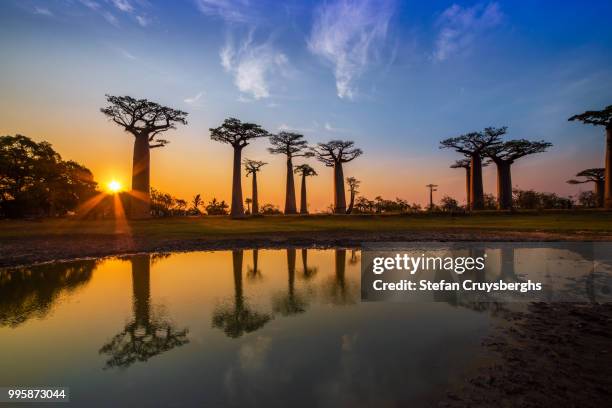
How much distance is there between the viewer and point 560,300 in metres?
7.95

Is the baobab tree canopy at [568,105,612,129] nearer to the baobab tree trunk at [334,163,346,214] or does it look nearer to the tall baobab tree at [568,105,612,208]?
the tall baobab tree at [568,105,612,208]

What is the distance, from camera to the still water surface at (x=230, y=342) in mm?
4398

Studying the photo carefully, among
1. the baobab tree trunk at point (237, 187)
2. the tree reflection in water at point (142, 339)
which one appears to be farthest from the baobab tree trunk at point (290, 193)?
the tree reflection in water at point (142, 339)

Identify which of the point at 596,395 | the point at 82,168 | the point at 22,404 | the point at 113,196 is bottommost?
the point at 22,404

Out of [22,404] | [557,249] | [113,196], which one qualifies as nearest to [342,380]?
[22,404]

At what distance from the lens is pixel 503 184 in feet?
149

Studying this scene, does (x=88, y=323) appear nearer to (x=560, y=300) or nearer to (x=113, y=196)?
(x=560, y=300)

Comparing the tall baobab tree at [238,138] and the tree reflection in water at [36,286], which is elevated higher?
the tall baobab tree at [238,138]

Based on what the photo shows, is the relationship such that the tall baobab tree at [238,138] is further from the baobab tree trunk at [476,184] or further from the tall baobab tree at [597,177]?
the tall baobab tree at [597,177]

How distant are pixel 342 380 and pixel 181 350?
288 centimetres

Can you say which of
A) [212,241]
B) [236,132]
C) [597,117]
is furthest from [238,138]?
[597,117]

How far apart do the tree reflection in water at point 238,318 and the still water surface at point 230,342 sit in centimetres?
2

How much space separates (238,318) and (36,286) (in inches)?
294

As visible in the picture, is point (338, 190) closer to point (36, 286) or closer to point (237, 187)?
point (237, 187)
